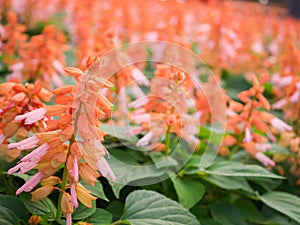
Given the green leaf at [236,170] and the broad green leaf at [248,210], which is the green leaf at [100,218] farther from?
the broad green leaf at [248,210]

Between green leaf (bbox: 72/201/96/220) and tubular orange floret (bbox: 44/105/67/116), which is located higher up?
tubular orange floret (bbox: 44/105/67/116)

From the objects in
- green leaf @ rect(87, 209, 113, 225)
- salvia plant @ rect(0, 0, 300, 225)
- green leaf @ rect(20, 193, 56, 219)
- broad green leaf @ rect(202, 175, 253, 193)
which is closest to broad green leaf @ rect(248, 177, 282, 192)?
salvia plant @ rect(0, 0, 300, 225)

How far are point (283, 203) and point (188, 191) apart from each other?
36cm

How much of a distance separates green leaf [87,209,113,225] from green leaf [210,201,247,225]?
1.63ft

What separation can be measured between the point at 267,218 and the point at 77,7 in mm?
2044

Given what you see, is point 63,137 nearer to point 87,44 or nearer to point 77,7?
point 87,44

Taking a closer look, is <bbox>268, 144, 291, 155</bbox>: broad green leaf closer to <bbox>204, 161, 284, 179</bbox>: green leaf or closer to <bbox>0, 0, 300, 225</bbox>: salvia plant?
<bbox>0, 0, 300, 225</bbox>: salvia plant

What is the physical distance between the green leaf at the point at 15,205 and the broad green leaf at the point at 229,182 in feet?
2.27

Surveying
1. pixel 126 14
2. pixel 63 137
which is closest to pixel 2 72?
pixel 126 14

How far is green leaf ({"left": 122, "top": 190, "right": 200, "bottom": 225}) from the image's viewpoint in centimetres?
140

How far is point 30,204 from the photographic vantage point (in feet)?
4.34

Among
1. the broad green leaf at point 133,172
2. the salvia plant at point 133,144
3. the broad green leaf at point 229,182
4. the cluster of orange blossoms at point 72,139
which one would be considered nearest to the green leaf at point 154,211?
the salvia plant at point 133,144

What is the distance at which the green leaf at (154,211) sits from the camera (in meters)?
1.40

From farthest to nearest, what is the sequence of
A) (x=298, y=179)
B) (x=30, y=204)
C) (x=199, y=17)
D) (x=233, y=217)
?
(x=199, y=17), (x=298, y=179), (x=233, y=217), (x=30, y=204)
